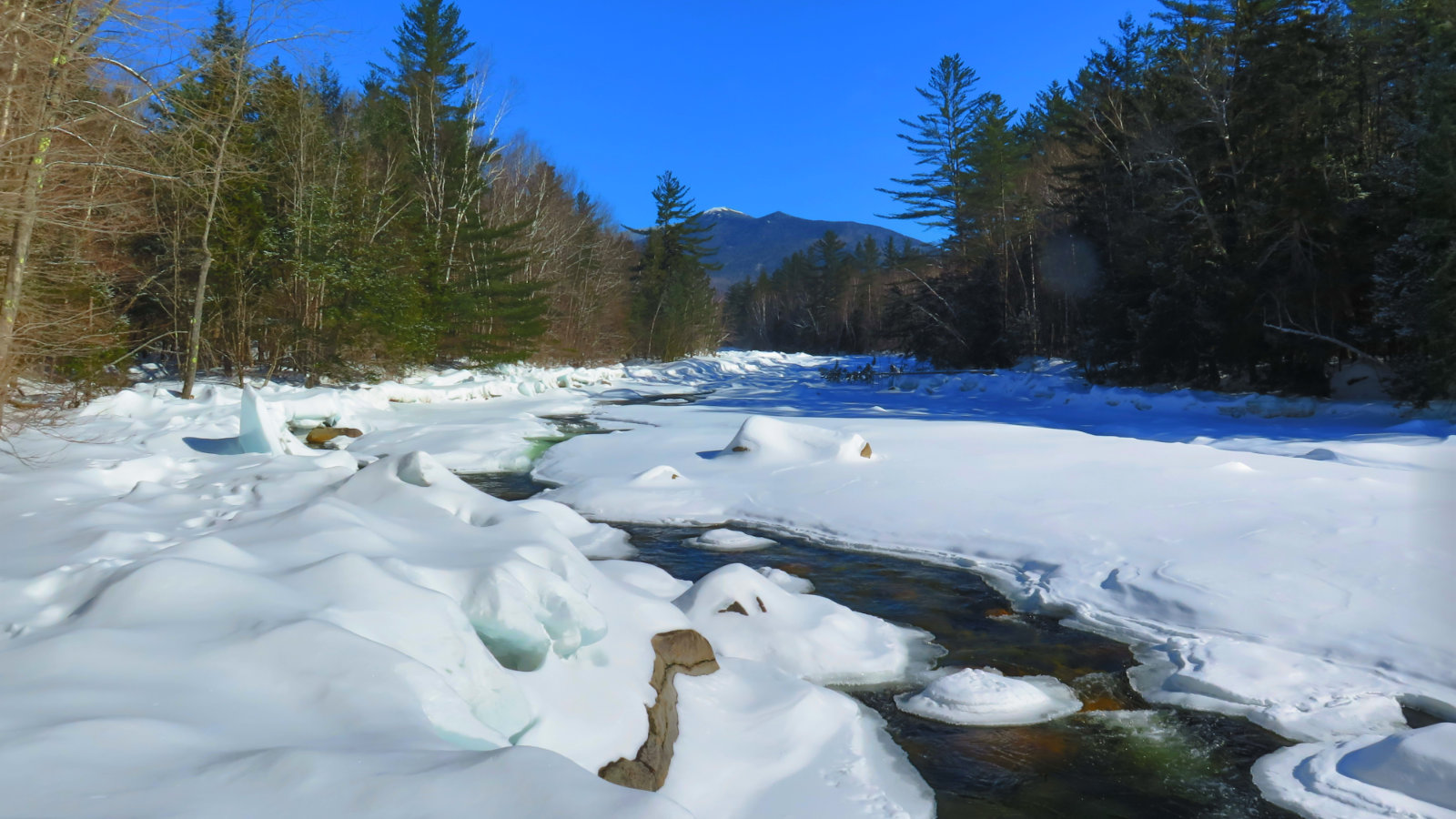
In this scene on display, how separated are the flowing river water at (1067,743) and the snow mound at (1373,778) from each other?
136 millimetres

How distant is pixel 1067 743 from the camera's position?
4055mm

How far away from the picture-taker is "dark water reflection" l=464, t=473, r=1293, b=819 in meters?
3.53

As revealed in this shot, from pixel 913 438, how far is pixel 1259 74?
44.1ft

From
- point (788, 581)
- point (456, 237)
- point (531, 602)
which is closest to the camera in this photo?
point (531, 602)

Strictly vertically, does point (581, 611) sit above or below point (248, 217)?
below

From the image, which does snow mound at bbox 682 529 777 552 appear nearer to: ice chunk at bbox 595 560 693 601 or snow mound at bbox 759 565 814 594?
snow mound at bbox 759 565 814 594

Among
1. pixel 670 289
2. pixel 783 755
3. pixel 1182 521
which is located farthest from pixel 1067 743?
pixel 670 289

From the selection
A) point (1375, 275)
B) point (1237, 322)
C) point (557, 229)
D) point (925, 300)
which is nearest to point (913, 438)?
point (1375, 275)

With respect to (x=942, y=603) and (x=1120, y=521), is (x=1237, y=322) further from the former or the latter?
(x=942, y=603)

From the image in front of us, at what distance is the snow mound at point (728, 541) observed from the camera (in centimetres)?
782

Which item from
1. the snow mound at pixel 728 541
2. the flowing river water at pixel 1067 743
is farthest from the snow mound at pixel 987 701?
the snow mound at pixel 728 541

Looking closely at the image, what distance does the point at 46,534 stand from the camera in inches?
156

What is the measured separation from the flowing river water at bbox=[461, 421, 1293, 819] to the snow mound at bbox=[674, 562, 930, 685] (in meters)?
0.22

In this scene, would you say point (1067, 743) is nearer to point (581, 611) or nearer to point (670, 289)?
point (581, 611)
